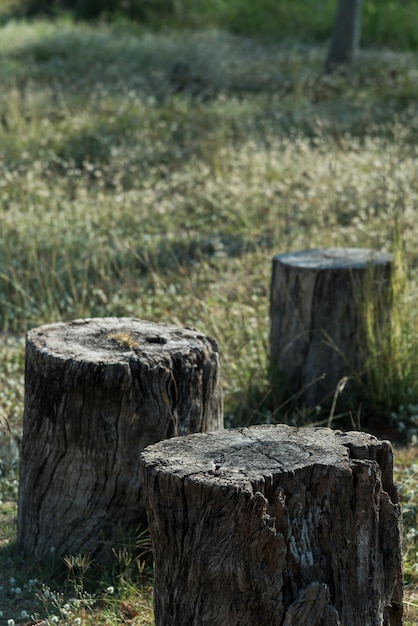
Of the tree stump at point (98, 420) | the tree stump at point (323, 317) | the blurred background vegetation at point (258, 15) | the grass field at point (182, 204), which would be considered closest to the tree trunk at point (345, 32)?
the grass field at point (182, 204)

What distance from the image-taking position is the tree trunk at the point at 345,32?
16125 mm

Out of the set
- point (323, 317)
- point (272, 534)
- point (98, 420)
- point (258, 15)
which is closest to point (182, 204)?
point (323, 317)

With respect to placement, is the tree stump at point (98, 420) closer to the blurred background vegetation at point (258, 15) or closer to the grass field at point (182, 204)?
the grass field at point (182, 204)

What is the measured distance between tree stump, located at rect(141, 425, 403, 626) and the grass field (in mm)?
728

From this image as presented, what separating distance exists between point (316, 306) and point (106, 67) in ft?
39.2

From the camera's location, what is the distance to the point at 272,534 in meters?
2.74

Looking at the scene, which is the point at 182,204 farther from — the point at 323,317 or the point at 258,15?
the point at 258,15

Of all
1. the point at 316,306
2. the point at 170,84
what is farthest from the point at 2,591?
the point at 170,84

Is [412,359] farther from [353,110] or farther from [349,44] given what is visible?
[349,44]

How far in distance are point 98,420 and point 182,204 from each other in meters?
5.74

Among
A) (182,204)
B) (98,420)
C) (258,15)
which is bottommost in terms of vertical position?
(98,420)

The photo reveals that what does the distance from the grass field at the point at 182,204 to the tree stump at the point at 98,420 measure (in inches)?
7.6

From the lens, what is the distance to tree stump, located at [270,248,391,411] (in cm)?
540

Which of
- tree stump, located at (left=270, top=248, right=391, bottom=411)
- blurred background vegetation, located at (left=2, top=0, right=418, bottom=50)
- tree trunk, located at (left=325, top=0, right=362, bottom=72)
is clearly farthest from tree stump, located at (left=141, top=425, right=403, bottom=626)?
blurred background vegetation, located at (left=2, top=0, right=418, bottom=50)
